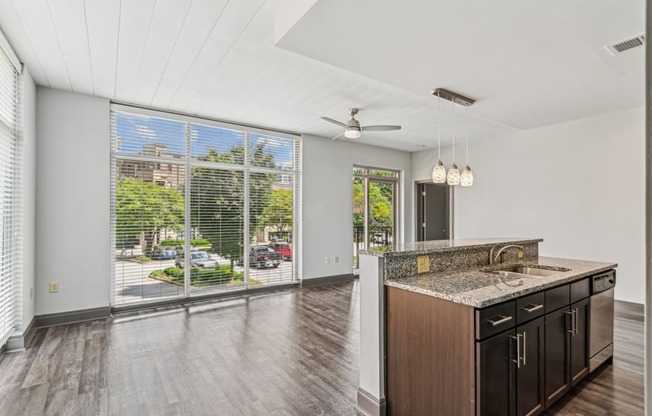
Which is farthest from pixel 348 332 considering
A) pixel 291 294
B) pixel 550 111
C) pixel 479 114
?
pixel 550 111

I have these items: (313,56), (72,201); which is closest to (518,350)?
(313,56)

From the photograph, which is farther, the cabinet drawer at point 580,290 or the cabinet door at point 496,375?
the cabinet drawer at point 580,290

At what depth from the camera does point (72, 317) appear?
4.04m

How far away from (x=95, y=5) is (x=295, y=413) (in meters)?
3.25

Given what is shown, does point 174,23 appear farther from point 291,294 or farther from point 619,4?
point 291,294

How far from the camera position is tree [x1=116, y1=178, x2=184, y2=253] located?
4.52m

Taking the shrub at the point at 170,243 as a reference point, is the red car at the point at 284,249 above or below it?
below

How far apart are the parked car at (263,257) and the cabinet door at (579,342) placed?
4.42 meters

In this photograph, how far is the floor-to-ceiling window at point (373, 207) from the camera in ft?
23.3

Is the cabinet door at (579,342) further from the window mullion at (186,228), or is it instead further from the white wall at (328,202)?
the window mullion at (186,228)

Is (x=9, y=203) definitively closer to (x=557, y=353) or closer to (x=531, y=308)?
(x=531, y=308)

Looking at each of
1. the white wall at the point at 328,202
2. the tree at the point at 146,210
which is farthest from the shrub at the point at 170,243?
the white wall at the point at 328,202

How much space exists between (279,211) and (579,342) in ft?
14.9

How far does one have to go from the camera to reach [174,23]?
263 centimetres
